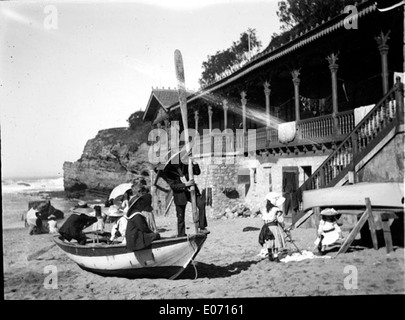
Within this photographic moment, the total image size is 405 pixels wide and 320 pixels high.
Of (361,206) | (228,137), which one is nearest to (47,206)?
(228,137)

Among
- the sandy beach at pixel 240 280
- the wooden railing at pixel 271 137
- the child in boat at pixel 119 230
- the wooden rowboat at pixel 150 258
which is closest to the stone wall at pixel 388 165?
the sandy beach at pixel 240 280

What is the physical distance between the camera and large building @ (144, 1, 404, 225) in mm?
9060

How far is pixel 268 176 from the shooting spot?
1539cm

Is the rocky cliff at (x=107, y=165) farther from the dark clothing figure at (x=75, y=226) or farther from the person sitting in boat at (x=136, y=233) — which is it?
the person sitting in boat at (x=136, y=233)

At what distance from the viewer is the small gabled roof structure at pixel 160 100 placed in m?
28.3

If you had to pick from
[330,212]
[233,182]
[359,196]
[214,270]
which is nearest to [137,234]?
[214,270]

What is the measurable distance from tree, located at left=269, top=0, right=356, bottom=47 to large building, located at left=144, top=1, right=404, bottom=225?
Result: 9729 millimetres

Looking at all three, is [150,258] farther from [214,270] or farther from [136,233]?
[214,270]

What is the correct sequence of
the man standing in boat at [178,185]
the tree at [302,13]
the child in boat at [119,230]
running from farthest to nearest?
the tree at [302,13]
the child in boat at [119,230]
the man standing in boat at [178,185]

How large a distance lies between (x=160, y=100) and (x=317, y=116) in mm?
15175

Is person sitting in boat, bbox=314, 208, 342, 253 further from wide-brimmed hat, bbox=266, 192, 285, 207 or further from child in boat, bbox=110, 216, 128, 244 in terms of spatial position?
child in boat, bbox=110, 216, 128, 244

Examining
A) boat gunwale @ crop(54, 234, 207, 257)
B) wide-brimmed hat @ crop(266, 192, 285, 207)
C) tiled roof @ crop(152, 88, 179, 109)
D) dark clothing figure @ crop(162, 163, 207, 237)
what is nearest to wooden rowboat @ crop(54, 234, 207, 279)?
boat gunwale @ crop(54, 234, 207, 257)

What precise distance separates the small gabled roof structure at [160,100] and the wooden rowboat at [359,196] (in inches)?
784
